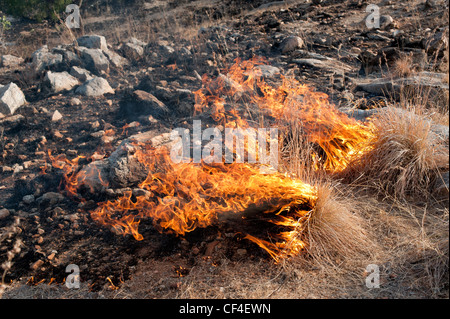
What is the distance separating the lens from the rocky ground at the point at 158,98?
3.05m

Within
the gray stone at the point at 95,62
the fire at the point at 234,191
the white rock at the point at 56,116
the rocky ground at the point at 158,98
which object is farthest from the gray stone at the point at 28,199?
the gray stone at the point at 95,62

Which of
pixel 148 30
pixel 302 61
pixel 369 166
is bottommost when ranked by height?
pixel 369 166

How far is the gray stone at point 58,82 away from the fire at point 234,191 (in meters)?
2.44

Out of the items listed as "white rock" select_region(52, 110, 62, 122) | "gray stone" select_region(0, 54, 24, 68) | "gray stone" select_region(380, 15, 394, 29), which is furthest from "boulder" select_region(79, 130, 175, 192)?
"gray stone" select_region(380, 15, 394, 29)

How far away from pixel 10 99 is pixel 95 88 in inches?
56.4

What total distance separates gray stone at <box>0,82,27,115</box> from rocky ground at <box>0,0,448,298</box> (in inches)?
0.8

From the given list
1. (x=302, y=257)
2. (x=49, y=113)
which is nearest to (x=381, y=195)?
(x=302, y=257)

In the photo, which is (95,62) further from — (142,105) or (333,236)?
(333,236)

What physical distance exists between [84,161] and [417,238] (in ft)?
13.2

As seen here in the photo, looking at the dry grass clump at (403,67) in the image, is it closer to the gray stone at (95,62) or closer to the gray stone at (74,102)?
the gray stone at (74,102)

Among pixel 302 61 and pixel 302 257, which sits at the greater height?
pixel 302 61
